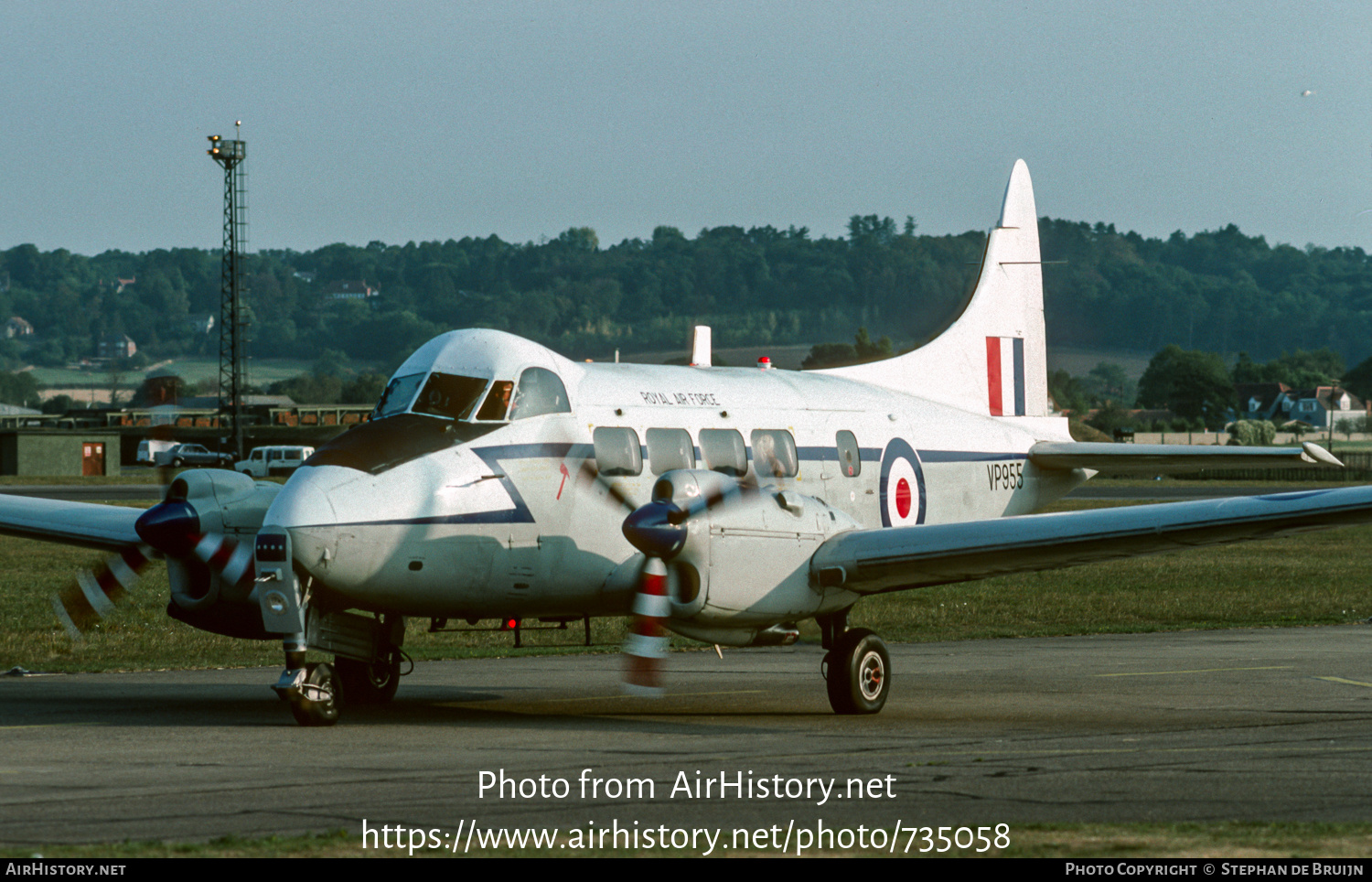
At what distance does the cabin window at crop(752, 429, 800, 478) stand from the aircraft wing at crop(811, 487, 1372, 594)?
170 centimetres

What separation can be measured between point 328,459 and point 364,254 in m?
151

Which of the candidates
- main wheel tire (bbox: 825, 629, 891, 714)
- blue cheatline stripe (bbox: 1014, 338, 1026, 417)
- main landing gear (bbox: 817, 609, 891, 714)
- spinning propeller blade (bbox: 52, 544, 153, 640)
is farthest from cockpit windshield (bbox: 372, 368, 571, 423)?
blue cheatline stripe (bbox: 1014, 338, 1026, 417)

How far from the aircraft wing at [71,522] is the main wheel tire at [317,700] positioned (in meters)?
3.65

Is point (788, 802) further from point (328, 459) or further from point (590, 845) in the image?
point (328, 459)

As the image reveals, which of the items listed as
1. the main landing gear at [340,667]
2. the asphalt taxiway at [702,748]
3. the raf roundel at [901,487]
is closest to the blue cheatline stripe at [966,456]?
the raf roundel at [901,487]

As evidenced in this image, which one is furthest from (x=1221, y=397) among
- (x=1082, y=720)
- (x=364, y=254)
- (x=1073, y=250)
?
(x=1082, y=720)

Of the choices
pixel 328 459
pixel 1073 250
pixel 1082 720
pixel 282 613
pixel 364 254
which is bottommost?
pixel 1082 720

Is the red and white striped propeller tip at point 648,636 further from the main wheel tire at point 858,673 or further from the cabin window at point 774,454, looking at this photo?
the cabin window at point 774,454

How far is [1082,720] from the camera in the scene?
15781 mm

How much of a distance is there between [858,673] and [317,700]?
5.58 meters

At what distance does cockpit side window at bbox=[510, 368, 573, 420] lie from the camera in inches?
620

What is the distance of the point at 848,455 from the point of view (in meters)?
18.7

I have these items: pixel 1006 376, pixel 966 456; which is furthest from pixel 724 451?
pixel 1006 376

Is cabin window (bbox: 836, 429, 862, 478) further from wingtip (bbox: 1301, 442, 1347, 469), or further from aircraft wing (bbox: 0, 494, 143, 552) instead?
aircraft wing (bbox: 0, 494, 143, 552)
